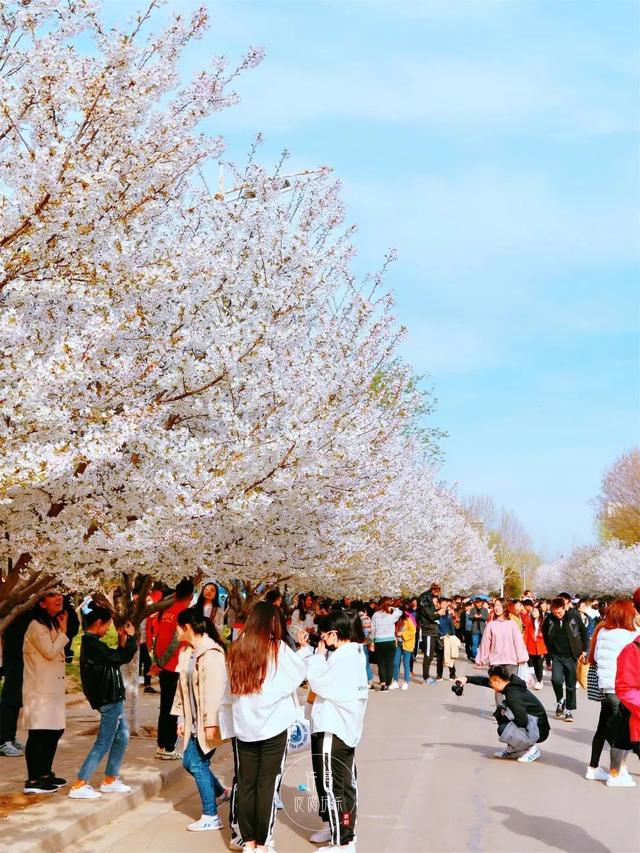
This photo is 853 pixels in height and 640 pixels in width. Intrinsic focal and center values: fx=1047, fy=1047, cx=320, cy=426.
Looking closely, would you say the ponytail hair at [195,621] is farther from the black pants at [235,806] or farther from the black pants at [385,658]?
the black pants at [385,658]

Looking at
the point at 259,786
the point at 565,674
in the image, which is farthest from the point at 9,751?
the point at 565,674

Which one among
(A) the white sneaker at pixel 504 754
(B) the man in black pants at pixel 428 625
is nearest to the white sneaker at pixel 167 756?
(A) the white sneaker at pixel 504 754

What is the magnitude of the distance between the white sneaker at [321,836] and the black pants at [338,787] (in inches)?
5.1

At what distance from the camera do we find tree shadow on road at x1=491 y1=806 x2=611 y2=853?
25.0 ft

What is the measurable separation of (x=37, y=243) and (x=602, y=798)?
6.97m

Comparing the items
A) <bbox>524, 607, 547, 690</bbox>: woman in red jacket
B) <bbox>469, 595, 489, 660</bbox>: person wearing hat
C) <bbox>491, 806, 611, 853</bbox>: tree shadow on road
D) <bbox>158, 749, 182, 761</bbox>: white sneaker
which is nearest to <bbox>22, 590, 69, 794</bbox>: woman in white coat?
<bbox>158, 749, 182, 761</bbox>: white sneaker

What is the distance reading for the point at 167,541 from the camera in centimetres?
905

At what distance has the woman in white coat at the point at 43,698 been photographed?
9117 mm

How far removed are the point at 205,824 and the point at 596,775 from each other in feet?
14.9

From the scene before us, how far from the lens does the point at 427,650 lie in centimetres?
2484

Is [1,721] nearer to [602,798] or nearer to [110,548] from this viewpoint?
[110,548]

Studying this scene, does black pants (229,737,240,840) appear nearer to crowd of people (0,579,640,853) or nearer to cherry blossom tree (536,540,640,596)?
crowd of people (0,579,640,853)

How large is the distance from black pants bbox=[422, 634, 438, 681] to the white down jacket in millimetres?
13942

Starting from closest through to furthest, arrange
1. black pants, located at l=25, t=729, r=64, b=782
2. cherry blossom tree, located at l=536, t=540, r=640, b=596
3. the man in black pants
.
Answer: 1. black pants, located at l=25, t=729, r=64, b=782
2. the man in black pants
3. cherry blossom tree, located at l=536, t=540, r=640, b=596
